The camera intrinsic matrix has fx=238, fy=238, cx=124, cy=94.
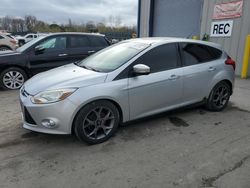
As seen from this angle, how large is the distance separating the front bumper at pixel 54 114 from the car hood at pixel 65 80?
23 centimetres

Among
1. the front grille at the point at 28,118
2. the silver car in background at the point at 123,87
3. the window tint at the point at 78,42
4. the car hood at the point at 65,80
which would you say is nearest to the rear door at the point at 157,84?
the silver car in background at the point at 123,87

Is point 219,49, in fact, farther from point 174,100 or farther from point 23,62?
point 23,62

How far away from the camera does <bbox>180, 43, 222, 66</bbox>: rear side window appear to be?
4203 millimetres

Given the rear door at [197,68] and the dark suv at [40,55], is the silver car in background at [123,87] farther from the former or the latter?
the dark suv at [40,55]

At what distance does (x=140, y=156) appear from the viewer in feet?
10.2

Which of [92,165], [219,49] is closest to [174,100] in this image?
[219,49]

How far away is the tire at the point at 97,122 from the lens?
10.5 ft

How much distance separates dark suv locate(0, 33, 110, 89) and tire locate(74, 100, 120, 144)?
401 centimetres

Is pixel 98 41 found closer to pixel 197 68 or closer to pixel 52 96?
pixel 197 68

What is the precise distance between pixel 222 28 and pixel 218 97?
220 inches

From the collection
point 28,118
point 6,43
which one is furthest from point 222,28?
point 6,43

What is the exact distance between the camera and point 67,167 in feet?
9.46

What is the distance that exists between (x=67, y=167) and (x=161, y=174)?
3.70ft

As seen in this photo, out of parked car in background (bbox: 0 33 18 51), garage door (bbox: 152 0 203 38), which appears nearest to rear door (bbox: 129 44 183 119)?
garage door (bbox: 152 0 203 38)
